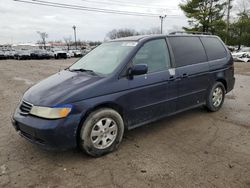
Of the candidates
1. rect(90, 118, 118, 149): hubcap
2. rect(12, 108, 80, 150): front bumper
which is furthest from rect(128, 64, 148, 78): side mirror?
rect(12, 108, 80, 150): front bumper

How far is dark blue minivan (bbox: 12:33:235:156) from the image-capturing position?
9.91ft

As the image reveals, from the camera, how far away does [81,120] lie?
3.13 metres

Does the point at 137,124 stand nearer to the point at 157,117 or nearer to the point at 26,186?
the point at 157,117

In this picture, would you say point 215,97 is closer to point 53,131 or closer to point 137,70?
point 137,70

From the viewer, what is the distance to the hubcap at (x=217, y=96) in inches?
204

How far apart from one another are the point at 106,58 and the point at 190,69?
166 centimetres

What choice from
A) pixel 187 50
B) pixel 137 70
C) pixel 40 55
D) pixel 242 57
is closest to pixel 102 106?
pixel 137 70

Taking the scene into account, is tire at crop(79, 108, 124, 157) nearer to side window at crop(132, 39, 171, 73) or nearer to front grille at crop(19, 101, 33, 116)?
front grille at crop(19, 101, 33, 116)

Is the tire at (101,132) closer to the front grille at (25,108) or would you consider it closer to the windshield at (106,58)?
the windshield at (106,58)

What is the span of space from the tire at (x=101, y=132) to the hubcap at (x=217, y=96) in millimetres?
2685

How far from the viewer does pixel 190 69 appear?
14.5ft

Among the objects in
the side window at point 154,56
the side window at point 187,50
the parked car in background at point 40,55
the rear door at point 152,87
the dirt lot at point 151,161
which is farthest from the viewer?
the parked car in background at point 40,55

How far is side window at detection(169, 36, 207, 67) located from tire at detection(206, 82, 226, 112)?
73 centimetres

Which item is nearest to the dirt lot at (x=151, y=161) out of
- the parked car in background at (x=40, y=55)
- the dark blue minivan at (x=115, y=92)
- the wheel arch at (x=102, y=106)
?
the dark blue minivan at (x=115, y=92)
